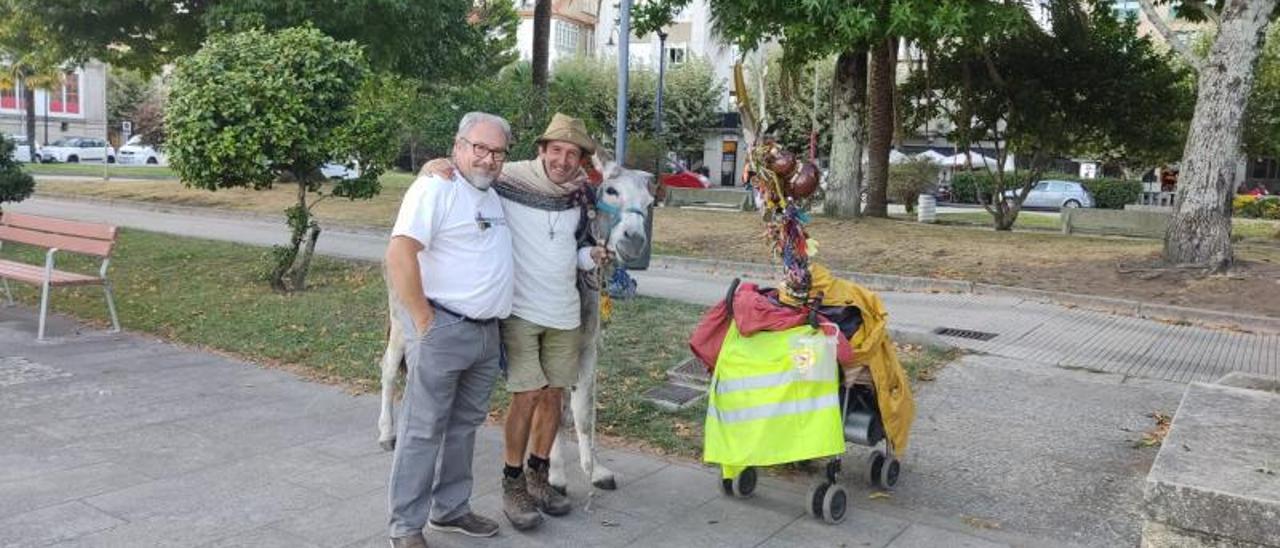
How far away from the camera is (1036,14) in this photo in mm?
22672

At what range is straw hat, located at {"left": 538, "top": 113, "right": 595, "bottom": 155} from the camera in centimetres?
421

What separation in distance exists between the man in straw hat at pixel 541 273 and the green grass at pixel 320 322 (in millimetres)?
1319

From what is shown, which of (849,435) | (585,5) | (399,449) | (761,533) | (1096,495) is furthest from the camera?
(585,5)

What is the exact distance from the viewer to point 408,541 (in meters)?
3.88

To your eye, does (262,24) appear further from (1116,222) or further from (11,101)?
(11,101)

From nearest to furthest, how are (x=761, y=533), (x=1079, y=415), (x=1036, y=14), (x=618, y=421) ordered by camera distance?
(x=761, y=533) < (x=618, y=421) < (x=1079, y=415) < (x=1036, y=14)

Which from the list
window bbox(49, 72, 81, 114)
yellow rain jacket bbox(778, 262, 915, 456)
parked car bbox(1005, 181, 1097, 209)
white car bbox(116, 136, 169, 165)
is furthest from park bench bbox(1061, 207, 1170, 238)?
window bbox(49, 72, 81, 114)

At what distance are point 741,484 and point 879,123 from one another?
1696 centimetres

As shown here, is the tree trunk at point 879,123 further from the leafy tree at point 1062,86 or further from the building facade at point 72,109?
the building facade at point 72,109

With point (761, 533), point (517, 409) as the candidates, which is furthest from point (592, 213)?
point (761, 533)

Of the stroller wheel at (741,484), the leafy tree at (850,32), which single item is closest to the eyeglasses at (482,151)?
the stroller wheel at (741,484)

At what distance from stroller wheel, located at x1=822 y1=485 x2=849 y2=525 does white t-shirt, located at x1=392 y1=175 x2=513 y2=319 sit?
5.36ft

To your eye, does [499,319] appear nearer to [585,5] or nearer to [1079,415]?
[1079,415]

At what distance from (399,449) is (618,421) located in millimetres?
2189
